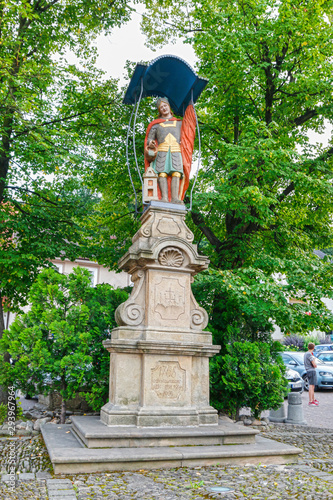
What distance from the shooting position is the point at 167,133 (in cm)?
831

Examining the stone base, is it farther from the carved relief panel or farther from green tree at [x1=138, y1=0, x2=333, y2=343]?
green tree at [x1=138, y1=0, x2=333, y2=343]

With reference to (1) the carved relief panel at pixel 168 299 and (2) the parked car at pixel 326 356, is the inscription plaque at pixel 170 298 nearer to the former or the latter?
(1) the carved relief panel at pixel 168 299

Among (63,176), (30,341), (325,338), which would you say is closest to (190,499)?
(30,341)

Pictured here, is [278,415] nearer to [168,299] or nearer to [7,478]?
[168,299]

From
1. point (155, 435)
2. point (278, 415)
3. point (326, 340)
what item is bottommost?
point (278, 415)

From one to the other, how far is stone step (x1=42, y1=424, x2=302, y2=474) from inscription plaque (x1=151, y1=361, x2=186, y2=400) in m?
0.95

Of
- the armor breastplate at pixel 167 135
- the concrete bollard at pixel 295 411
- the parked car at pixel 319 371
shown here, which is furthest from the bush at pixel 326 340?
the armor breastplate at pixel 167 135

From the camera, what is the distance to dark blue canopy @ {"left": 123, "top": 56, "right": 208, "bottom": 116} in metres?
8.59

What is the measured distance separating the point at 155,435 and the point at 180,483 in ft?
3.67

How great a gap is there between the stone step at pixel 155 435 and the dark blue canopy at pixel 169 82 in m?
6.18

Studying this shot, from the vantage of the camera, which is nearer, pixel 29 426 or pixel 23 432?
pixel 23 432

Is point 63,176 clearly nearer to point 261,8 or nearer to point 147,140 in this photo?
point 147,140

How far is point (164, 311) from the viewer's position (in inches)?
285

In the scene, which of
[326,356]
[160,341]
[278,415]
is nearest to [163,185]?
[160,341]
